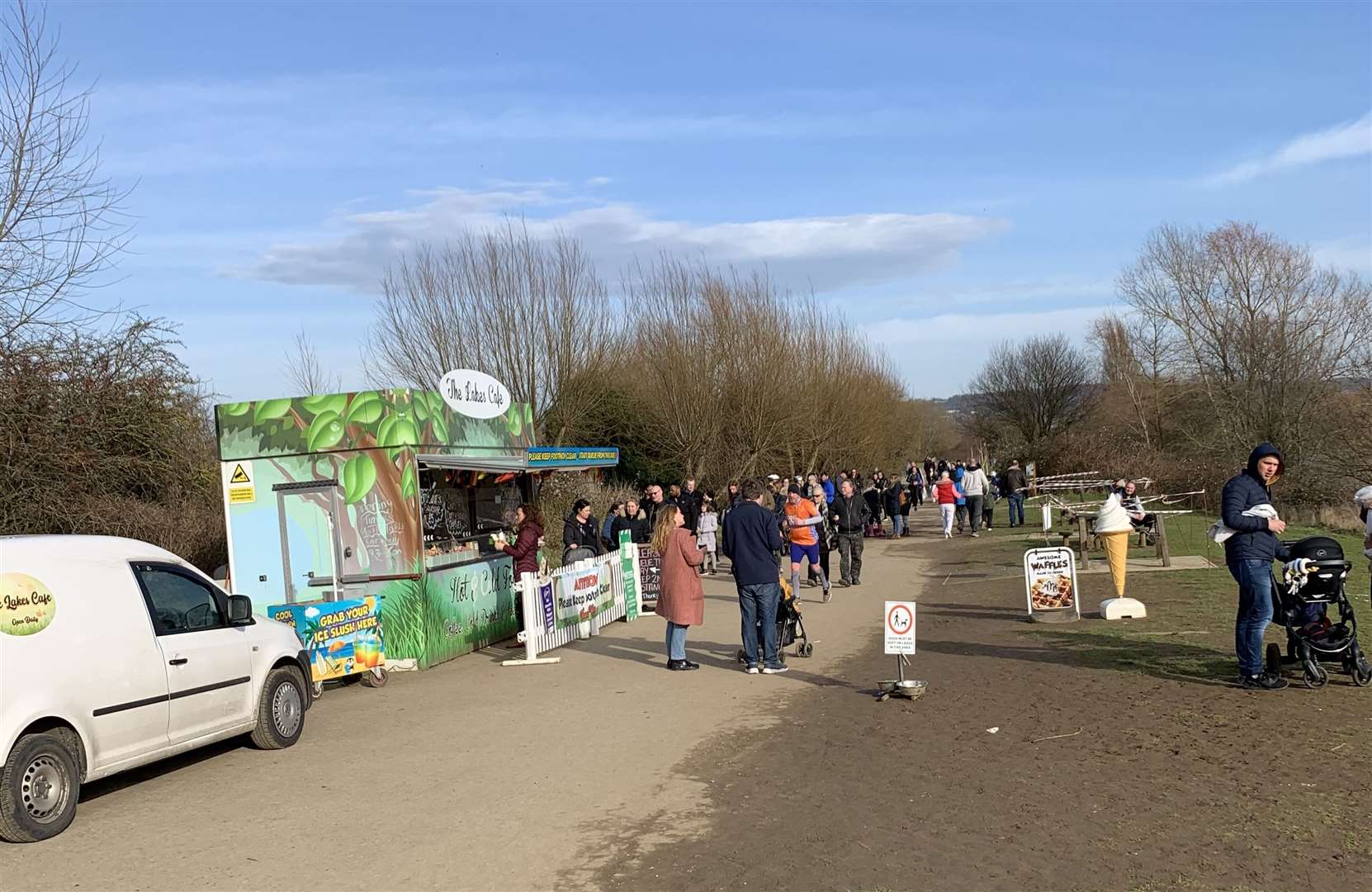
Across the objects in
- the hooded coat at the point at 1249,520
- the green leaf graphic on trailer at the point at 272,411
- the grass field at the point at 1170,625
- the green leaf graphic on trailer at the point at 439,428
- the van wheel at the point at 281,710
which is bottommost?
the grass field at the point at 1170,625

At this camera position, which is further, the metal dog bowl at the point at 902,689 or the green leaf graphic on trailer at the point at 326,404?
the green leaf graphic on trailer at the point at 326,404

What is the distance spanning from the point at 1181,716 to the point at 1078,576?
1071 cm

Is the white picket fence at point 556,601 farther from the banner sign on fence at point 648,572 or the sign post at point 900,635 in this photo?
the sign post at point 900,635

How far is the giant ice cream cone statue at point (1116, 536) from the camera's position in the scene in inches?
574

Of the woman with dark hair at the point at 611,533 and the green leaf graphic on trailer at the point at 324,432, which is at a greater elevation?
the green leaf graphic on trailer at the point at 324,432

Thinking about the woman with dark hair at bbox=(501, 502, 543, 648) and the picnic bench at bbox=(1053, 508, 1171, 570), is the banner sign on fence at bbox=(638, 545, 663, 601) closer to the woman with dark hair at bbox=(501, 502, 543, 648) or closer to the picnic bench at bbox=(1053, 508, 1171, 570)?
the woman with dark hair at bbox=(501, 502, 543, 648)

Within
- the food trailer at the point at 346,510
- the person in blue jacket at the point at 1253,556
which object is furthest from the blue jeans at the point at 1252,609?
the food trailer at the point at 346,510

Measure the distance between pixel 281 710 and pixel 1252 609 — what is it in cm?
797

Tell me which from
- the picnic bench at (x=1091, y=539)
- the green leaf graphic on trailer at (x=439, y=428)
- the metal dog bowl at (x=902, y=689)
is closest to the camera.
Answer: the metal dog bowl at (x=902, y=689)

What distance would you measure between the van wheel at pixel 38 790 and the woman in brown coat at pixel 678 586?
580cm

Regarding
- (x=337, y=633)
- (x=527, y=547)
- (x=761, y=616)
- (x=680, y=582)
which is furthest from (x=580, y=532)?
(x=337, y=633)

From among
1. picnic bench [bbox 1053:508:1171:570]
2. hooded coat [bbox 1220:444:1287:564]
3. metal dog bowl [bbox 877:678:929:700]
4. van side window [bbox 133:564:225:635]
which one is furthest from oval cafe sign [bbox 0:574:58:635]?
picnic bench [bbox 1053:508:1171:570]

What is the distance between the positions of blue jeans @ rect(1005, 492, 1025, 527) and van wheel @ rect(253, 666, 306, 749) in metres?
26.1

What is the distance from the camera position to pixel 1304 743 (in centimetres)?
740
